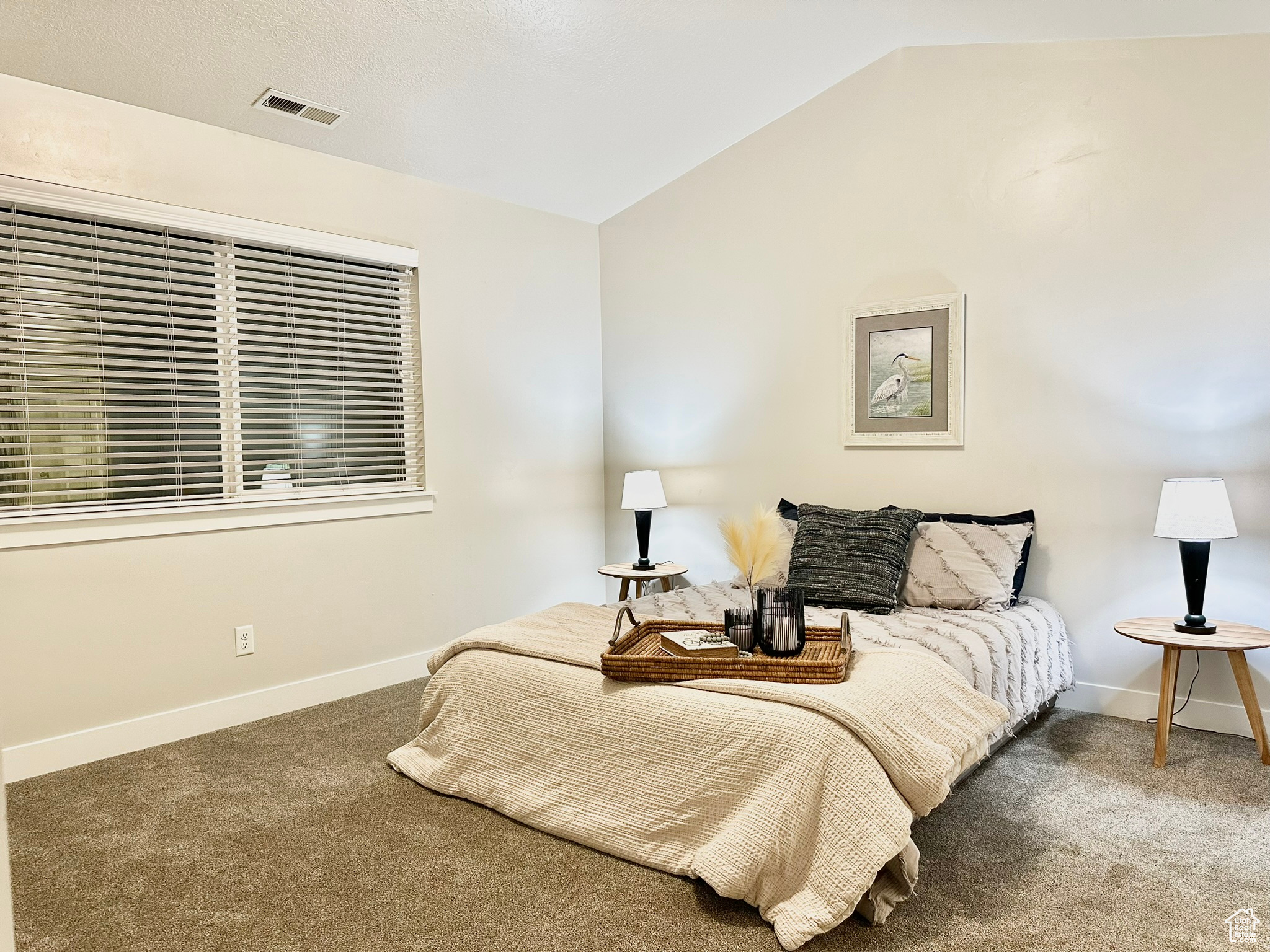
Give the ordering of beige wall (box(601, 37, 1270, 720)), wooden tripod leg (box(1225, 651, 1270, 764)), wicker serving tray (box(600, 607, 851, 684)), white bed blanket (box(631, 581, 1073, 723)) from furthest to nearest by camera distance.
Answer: beige wall (box(601, 37, 1270, 720)), wooden tripod leg (box(1225, 651, 1270, 764)), white bed blanket (box(631, 581, 1073, 723)), wicker serving tray (box(600, 607, 851, 684))

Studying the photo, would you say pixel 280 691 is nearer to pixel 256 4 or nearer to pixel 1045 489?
pixel 256 4

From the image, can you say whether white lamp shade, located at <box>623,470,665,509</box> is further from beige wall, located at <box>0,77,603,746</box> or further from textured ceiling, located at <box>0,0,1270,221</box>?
textured ceiling, located at <box>0,0,1270,221</box>

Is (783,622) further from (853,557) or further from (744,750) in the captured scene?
(853,557)

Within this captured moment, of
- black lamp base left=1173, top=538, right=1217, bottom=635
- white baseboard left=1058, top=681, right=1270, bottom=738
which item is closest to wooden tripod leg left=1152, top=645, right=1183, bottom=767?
black lamp base left=1173, top=538, right=1217, bottom=635

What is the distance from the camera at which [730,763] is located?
2133 mm

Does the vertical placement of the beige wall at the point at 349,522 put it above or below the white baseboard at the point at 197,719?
above

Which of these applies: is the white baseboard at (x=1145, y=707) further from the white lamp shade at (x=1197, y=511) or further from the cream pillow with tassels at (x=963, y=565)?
the white lamp shade at (x=1197, y=511)

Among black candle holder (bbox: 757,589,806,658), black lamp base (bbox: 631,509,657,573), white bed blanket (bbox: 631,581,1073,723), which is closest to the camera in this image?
black candle holder (bbox: 757,589,806,658)

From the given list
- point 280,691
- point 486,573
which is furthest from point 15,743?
point 486,573

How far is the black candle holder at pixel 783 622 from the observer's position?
237 cm

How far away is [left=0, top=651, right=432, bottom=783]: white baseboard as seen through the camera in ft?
9.91

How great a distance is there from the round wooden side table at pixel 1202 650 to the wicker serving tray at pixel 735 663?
1.22 metres

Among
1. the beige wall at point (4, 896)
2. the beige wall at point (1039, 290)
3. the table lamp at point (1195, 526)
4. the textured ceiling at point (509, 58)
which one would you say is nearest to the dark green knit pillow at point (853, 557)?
the beige wall at point (1039, 290)

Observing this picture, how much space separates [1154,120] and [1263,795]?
2.48m
